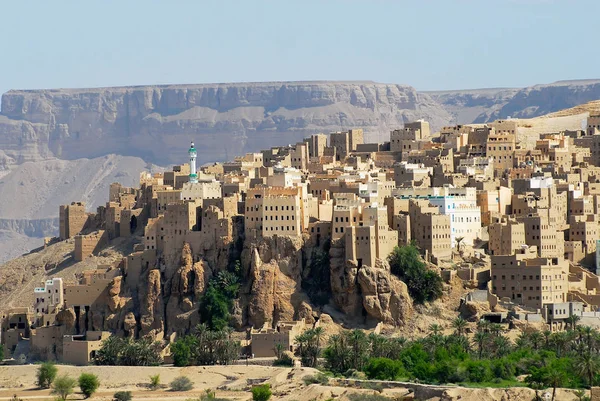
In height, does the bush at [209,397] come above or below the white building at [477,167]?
below

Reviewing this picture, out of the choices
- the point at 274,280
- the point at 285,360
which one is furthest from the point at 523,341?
the point at 274,280

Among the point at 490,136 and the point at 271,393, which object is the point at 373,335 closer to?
the point at 271,393

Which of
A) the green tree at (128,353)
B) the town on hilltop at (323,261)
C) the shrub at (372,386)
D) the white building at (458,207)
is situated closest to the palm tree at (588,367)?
the shrub at (372,386)

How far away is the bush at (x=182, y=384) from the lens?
9206cm

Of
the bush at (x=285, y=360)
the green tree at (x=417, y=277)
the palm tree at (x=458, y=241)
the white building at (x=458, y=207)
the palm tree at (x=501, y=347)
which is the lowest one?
the bush at (x=285, y=360)

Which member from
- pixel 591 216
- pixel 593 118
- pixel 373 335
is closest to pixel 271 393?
pixel 373 335

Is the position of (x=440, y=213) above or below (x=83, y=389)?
above

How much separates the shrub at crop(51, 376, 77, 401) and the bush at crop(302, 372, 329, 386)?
11690 mm

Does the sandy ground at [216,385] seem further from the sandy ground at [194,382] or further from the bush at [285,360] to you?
the bush at [285,360]

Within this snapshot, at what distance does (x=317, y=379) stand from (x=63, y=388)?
12.6 metres

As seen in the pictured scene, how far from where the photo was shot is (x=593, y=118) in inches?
5246

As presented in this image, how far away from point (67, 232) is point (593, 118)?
3737cm

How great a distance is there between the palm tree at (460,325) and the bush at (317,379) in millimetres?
8398

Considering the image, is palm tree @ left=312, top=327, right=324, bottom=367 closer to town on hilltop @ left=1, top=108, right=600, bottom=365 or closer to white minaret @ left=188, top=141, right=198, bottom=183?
town on hilltop @ left=1, top=108, right=600, bottom=365
